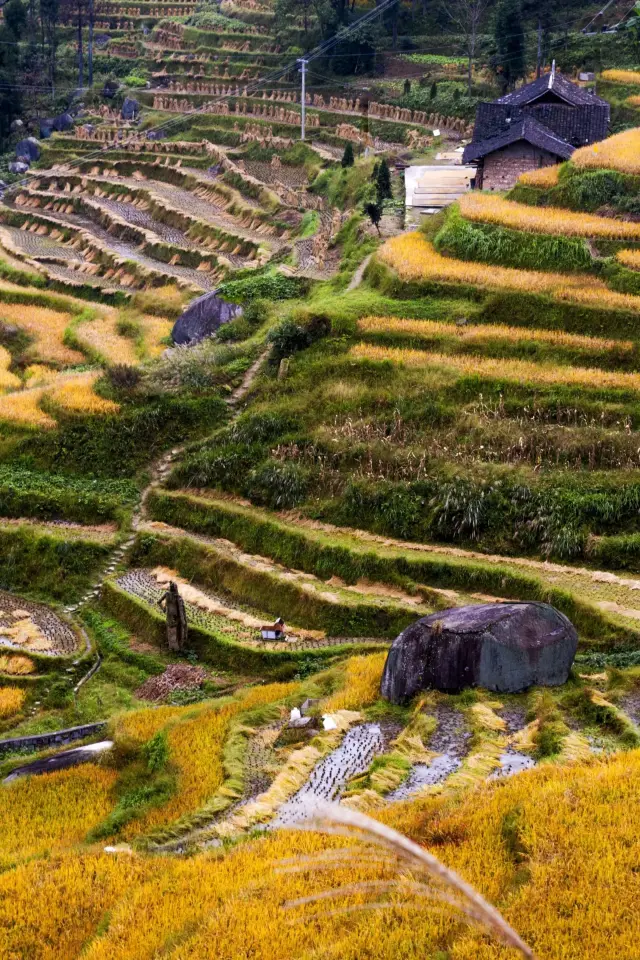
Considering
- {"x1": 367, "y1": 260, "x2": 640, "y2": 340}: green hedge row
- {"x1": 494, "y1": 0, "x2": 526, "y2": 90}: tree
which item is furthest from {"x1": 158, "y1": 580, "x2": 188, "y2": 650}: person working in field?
{"x1": 494, "y1": 0, "x2": 526, "y2": 90}: tree

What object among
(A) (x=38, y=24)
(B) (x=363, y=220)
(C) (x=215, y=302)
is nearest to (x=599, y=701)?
(C) (x=215, y=302)

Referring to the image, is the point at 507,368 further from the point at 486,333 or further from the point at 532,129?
the point at 532,129

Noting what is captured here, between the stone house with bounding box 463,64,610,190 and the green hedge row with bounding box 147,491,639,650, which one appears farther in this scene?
the stone house with bounding box 463,64,610,190

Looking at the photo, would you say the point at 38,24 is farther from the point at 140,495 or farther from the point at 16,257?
the point at 140,495

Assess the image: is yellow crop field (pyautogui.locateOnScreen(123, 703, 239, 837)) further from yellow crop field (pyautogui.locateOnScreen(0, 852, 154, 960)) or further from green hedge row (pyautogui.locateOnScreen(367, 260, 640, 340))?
green hedge row (pyautogui.locateOnScreen(367, 260, 640, 340))

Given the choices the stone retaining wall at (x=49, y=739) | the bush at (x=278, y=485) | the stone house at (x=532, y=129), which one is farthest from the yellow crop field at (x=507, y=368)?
the stone house at (x=532, y=129)

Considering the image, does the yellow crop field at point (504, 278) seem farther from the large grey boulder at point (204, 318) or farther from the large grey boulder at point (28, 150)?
the large grey boulder at point (28, 150)
